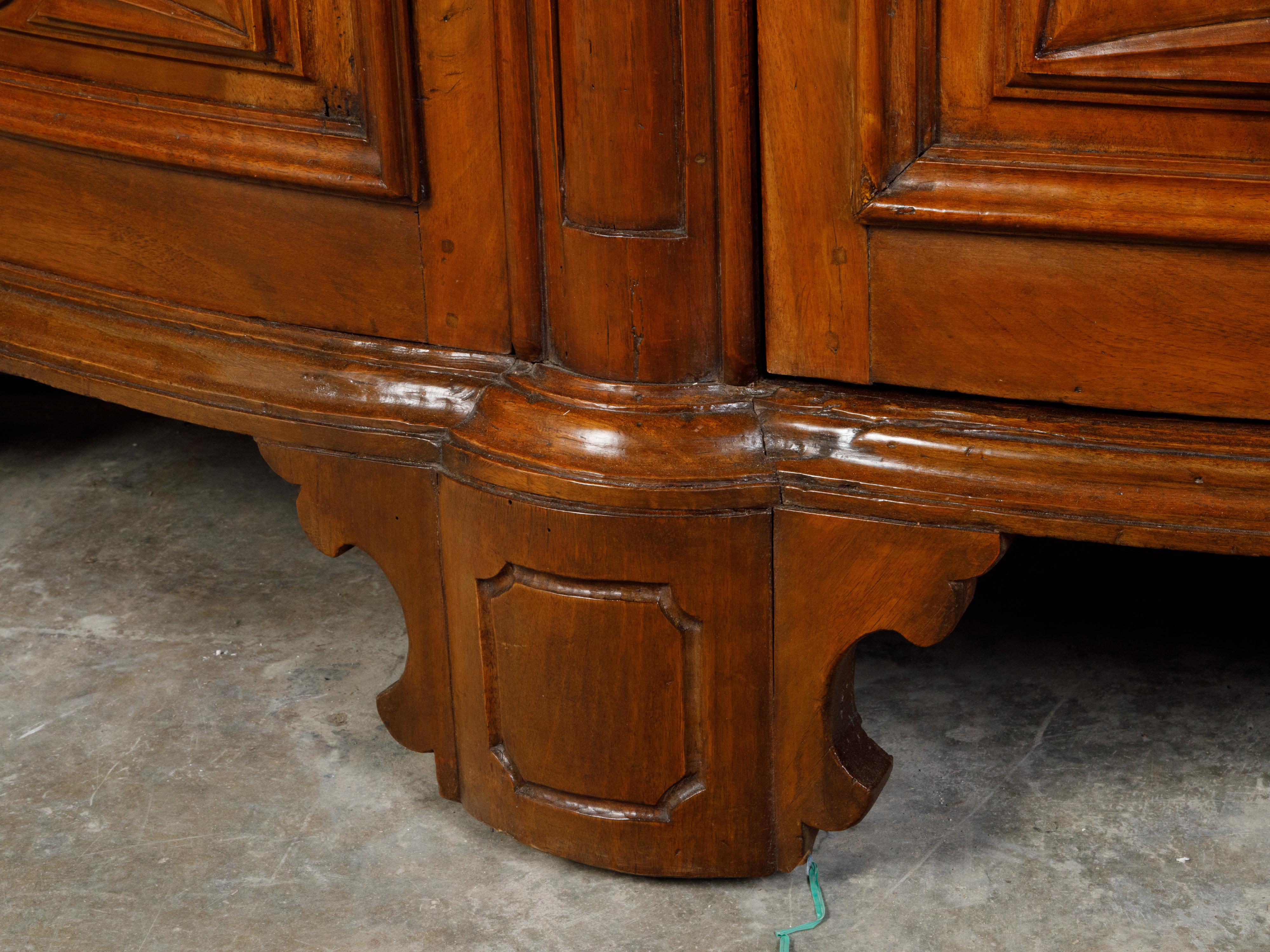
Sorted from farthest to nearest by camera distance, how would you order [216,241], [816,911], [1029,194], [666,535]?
[216,241] → [816,911] → [666,535] → [1029,194]

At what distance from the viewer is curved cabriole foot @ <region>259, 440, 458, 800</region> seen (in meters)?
1.53

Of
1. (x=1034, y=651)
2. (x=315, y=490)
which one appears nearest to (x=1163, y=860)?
(x=1034, y=651)

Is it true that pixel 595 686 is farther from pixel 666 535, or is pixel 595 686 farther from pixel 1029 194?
pixel 1029 194

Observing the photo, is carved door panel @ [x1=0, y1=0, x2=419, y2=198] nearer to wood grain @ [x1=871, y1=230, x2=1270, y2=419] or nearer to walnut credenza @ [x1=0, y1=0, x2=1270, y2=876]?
walnut credenza @ [x1=0, y1=0, x2=1270, y2=876]

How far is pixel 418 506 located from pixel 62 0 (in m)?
0.60

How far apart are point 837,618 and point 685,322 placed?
28cm

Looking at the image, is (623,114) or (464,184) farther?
(464,184)

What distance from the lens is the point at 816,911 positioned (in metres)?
1.50

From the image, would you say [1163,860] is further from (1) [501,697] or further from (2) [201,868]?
(2) [201,868]

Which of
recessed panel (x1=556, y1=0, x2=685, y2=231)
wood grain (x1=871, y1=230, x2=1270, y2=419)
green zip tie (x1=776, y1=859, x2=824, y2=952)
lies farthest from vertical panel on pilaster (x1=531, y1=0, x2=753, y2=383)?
green zip tie (x1=776, y1=859, x2=824, y2=952)

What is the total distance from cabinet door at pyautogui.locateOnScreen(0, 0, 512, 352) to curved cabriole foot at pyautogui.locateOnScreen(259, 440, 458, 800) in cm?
13

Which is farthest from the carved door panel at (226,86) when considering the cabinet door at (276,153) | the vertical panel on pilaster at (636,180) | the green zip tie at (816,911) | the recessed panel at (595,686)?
the green zip tie at (816,911)

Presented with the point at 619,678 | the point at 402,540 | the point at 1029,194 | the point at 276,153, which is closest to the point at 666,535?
the point at 619,678

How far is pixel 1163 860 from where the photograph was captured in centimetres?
154
